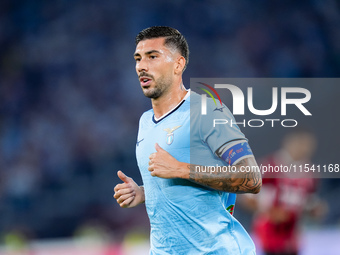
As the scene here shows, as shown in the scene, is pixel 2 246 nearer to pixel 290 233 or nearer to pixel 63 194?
→ pixel 63 194

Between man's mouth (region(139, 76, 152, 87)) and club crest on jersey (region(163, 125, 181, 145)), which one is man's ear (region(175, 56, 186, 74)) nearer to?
man's mouth (region(139, 76, 152, 87))

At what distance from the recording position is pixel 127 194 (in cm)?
315

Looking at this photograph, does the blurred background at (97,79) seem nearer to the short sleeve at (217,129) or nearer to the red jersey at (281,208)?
the red jersey at (281,208)

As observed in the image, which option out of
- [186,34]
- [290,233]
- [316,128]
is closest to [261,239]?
[290,233]

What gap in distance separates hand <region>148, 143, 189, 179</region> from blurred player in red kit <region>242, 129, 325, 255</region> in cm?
372

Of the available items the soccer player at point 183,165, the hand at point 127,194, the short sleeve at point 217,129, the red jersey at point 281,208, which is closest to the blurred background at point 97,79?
the red jersey at point 281,208

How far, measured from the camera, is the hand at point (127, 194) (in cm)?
311

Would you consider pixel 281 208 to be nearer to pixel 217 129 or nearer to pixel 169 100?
pixel 169 100

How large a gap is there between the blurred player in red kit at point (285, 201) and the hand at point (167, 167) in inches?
146

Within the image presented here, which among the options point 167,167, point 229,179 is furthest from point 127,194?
point 229,179

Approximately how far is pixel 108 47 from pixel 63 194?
388cm

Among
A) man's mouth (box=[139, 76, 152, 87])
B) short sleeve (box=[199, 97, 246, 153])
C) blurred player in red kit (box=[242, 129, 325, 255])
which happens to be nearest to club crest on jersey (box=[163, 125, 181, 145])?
short sleeve (box=[199, 97, 246, 153])

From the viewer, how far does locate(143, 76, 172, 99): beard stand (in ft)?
9.88

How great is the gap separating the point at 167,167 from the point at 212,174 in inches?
9.9
